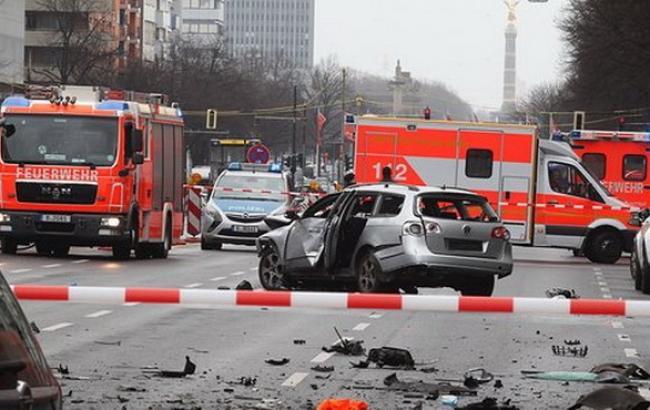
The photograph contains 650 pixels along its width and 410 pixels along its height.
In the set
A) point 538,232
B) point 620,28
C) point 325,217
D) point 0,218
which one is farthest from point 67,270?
point 620,28

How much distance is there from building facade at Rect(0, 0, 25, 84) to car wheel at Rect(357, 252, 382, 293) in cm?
6644

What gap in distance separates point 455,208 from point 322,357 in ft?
23.2

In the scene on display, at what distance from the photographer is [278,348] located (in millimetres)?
14867

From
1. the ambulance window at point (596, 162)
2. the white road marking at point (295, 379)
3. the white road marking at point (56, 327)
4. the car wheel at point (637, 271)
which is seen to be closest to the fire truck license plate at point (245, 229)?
the ambulance window at point (596, 162)

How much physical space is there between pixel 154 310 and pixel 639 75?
161 ft

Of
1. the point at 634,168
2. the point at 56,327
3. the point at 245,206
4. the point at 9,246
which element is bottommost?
the point at 9,246

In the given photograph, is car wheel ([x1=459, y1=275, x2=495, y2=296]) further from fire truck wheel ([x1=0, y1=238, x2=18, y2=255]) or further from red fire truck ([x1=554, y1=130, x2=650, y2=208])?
red fire truck ([x1=554, y1=130, x2=650, y2=208])

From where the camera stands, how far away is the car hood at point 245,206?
36.2m

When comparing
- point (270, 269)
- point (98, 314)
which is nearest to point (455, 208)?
point (270, 269)

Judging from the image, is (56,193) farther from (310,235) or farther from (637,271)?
(637,271)

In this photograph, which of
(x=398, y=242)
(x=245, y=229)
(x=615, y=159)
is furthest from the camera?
(x=615, y=159)

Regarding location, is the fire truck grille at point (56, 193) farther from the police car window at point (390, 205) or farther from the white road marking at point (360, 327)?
the white road marking at point (360, 327)

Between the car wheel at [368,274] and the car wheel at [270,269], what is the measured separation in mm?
1678

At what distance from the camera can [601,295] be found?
24.4 m
